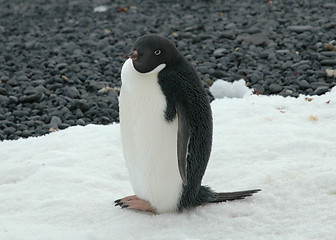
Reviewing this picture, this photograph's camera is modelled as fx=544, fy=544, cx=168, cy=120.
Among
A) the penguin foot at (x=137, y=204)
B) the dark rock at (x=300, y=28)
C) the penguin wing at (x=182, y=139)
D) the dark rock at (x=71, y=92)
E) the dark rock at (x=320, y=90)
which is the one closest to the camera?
the penguin wing at (x=182, y=139)

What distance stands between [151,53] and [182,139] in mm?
472

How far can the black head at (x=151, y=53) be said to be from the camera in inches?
109

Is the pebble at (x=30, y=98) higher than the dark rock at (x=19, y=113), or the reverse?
the pebble at (x=30, y=98)

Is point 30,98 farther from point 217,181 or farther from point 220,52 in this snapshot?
point 217,181

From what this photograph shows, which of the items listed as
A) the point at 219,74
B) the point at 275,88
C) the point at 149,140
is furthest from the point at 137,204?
the point at 219,74

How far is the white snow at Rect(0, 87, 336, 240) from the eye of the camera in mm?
2789

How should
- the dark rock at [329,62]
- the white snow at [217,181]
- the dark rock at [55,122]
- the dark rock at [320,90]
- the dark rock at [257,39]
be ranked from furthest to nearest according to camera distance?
1. the dark rock at [257,39]
2. the dark rock at [329,62]
3. the dark rock at [320,90]
4. the dark rock at [55,122]
5. the white snow at [217,181]

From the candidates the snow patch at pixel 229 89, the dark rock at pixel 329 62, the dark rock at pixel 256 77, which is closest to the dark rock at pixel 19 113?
the snow patch at pixel 229 89

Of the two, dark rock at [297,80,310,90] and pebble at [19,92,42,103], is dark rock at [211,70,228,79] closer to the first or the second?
dark rock at [297,80,310,90]

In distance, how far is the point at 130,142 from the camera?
2953 millimetres

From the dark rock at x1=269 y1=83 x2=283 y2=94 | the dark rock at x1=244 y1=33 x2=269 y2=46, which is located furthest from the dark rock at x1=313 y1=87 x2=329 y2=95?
the dark rock at x1=244 y1=33 x2=269 y2=46

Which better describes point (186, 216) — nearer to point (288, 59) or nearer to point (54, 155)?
point (54, 155)

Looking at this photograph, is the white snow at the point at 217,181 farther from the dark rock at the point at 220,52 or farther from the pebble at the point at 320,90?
the dark rock at the point at 220,52

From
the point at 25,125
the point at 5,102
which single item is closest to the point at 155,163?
the point at 25,125
